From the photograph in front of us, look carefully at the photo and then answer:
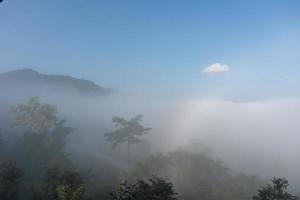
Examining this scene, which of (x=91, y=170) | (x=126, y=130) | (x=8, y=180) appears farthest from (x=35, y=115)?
(x=8, y=180)

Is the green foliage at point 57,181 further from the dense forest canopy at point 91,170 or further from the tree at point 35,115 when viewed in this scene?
the tree at point 35,115

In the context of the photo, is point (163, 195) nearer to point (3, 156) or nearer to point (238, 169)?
point (3, 156)

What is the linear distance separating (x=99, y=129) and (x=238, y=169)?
56045 mm

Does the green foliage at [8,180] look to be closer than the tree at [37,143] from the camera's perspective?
Yes

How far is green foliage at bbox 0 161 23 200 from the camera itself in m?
54.1

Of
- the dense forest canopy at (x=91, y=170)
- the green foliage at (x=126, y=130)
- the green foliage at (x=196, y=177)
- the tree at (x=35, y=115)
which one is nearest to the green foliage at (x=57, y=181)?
the dense forest canopy at (x=91, y=170)

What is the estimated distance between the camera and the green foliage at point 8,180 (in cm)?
5412

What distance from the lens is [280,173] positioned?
474ft

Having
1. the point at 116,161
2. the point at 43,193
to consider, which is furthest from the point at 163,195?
the point at 116,161

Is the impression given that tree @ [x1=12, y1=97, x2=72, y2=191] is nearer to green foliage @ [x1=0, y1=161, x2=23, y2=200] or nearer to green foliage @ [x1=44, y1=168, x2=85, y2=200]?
green foliage @ [x1=0, y1=161, x2=23, y2=200]

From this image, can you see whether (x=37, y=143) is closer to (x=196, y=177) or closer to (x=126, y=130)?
(x=126, y=130)

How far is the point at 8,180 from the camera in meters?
54.7

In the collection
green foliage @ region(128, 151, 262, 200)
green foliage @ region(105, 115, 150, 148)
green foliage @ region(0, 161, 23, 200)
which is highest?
green foliage @ region(105, 115, 150, 148)

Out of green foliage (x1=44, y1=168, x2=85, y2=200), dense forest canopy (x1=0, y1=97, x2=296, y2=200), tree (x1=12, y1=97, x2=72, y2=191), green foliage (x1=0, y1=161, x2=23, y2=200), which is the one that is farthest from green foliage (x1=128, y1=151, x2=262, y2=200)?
green foliage (x1=0, y1=161, x2=23, y2=200)
